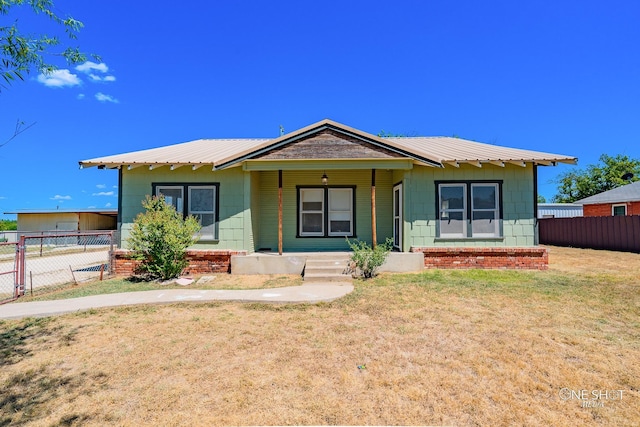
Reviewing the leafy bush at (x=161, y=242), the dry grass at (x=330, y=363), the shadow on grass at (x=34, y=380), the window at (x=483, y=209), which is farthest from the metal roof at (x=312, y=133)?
the shadow on grass at (x=34, y=380)

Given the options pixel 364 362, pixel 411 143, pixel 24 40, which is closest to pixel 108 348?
pixel 364 362

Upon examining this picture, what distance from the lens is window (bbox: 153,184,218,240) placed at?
10.0m

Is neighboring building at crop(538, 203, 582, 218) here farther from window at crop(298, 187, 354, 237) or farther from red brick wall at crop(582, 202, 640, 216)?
window at crop(298, 187, 354, 237)

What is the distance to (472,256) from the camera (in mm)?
9875

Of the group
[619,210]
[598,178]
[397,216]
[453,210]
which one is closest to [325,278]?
[397,216]

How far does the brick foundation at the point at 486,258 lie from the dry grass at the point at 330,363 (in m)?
3.41

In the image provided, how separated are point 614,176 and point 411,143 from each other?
36.1 m

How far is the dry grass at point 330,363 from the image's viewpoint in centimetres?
289

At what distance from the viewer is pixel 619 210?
20.7 metres

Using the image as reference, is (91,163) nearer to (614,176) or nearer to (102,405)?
(102,405)

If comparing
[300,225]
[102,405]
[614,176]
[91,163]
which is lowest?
[102,405]

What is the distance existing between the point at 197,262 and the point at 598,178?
4466cm

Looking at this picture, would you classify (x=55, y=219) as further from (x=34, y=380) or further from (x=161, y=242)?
(x=34, y=380)

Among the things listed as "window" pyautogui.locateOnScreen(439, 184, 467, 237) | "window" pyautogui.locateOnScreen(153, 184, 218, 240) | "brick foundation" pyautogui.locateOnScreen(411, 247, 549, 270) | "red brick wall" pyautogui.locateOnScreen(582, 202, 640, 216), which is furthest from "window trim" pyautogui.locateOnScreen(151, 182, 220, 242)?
"red brick wall" pyautogui.locateOnScreen(582, 202, 640, 216)
